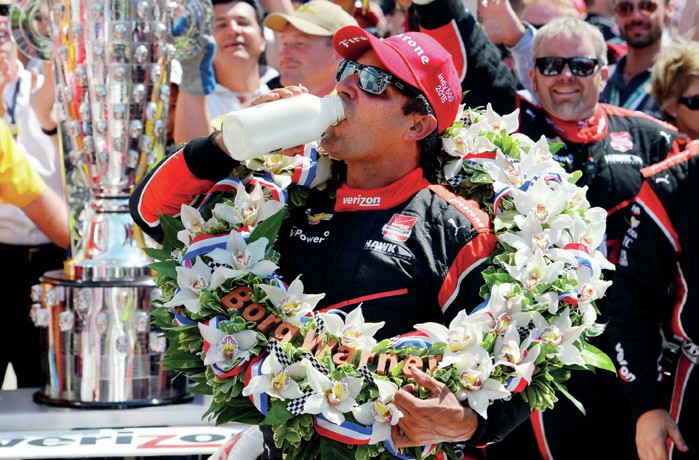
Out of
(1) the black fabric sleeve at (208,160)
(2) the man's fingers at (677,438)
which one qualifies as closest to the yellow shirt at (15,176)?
(1) the black fabric sleeve at (208,160)

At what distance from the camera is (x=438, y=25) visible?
4.82 meters

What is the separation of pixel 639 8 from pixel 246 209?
3.84m

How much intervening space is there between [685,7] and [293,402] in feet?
16.5

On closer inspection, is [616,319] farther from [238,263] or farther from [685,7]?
[685,7]

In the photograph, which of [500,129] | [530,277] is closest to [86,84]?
[500,129]

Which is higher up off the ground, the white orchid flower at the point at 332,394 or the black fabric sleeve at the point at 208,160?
the black fabric sleeve at the point at 208,160

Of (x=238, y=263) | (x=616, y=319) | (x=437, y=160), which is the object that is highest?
(x=437, y=160)

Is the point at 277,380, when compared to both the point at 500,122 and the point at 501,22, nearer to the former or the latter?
the point at 500,122

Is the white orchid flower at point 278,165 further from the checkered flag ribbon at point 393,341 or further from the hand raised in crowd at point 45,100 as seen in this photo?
the hand raised in crowd at point 45,100

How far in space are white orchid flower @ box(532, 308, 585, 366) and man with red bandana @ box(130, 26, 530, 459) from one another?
0.17m

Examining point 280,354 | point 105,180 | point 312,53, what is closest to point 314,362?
point 280,354

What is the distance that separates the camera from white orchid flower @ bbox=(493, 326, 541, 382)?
292cm

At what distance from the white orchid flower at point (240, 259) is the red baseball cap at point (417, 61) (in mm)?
599

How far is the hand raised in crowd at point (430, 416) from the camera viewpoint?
2.78 meters
